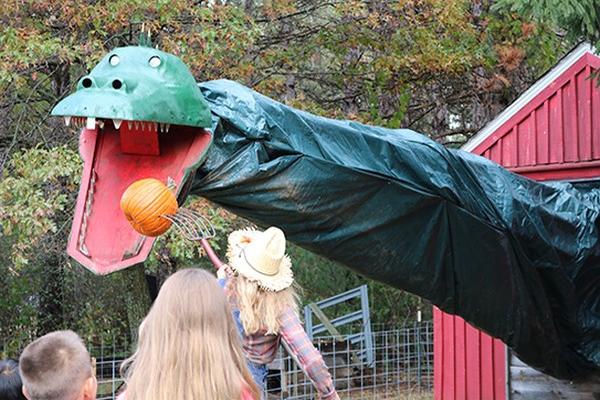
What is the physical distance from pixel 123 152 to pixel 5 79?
20.6 ft

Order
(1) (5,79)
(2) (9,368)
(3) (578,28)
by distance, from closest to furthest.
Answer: (2) (9,368), (3) (578,28), (1) (5,79)

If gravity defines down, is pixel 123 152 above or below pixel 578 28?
below

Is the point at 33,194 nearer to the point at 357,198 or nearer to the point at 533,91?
the point at 533,91

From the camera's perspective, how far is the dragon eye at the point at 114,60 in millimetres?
3193

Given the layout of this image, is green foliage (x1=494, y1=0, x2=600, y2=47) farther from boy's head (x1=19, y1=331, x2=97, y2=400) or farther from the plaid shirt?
boy's head (x1=19, y1=331, x2=97, y2=400)

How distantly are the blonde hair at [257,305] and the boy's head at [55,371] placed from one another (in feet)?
4.64

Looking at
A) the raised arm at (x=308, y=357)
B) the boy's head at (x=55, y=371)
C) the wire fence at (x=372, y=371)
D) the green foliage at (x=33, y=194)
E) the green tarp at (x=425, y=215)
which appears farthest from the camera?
the wire fence at (x=372, y=371)

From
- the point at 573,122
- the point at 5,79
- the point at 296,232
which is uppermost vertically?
the point at 5,79

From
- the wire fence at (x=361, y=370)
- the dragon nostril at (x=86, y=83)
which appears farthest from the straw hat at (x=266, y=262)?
the wire fence at (x=361, y=370)

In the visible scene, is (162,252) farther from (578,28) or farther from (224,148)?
(224,148)

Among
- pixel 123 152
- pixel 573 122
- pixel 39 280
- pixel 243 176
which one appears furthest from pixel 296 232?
pixel 39 280

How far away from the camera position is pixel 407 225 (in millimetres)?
4582

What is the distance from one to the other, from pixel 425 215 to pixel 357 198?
53 centimetres

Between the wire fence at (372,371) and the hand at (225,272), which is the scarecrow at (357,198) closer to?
the hand at (225,272)
